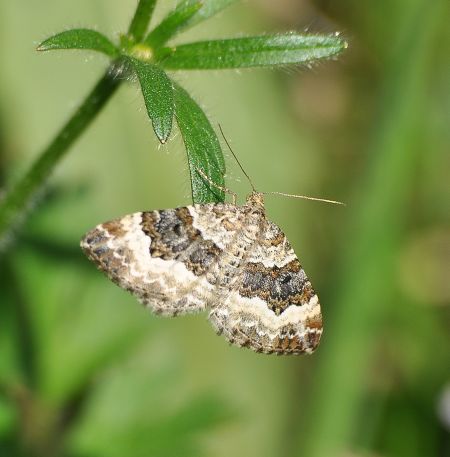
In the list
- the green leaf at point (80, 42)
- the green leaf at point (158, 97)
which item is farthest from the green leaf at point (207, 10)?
the green leaf at point (158, 97)

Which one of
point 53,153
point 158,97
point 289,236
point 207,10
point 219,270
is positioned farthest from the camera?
point 289,236

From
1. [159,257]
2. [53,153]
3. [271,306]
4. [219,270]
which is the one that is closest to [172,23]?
[53,153]

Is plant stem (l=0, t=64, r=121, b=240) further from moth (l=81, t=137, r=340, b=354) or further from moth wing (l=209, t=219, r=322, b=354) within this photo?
moth wing (l=209, t=219, r=322, b=354)

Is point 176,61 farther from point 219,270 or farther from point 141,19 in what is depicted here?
point 219,270

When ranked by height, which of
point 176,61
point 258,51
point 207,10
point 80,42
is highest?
point 207,10

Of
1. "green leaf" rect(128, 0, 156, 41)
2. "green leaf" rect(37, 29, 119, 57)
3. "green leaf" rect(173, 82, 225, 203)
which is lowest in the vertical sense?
"green leaf" rect(173, 82, 225, 203)

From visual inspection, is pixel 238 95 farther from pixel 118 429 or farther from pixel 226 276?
pixel 226 276

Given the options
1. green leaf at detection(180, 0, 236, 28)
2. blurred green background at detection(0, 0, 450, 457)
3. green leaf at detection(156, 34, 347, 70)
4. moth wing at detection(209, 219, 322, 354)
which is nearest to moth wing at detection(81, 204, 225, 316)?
moth wing at detection(209, 219, 322, 354)

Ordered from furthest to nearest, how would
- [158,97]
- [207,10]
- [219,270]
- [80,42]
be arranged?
[219,270] < [207,10] < [80,42] < [158,97]
